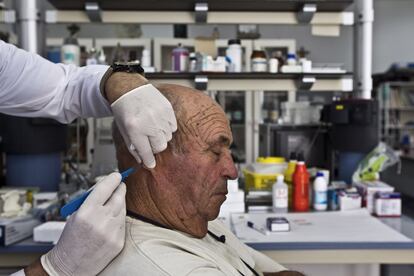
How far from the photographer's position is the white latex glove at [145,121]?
36.1 inches

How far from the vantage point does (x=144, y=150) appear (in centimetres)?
92

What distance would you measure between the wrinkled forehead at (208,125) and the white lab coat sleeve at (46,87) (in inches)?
11.1

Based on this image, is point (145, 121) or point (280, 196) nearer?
point (145, 121)

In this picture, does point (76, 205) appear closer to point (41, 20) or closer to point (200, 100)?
point (200, 100)

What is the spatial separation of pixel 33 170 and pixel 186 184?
1.37 metres

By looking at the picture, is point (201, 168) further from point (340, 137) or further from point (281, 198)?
point (340, 137)

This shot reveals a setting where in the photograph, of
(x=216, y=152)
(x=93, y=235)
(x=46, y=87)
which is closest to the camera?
(x=93, y=235)

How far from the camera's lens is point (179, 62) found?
2285mm

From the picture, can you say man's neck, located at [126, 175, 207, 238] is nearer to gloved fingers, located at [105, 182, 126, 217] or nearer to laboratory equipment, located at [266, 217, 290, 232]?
gloved fingers, located at [105, 182, 126, 217]

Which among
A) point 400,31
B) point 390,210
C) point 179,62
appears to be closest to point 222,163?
point 390,210

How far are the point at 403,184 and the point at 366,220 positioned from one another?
75cm

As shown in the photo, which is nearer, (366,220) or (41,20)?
(366,220)

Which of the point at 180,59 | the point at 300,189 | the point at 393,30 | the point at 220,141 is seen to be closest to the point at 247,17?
the point at 180,59

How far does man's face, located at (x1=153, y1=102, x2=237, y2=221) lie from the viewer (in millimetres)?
987
